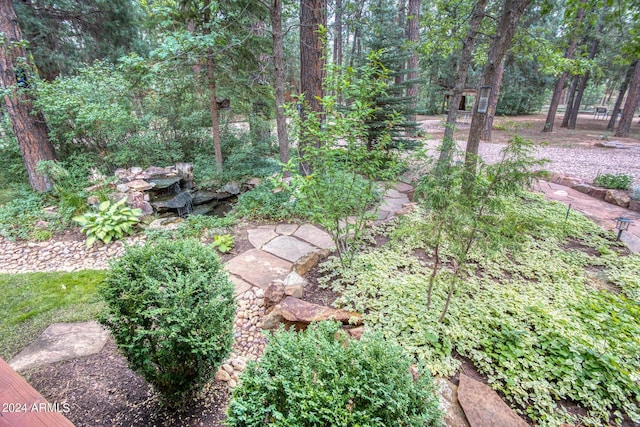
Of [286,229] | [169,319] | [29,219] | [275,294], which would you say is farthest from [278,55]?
[29,219]

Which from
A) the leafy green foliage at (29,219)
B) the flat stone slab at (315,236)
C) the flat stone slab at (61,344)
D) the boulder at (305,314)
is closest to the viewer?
the flat stone slab at (61,344)

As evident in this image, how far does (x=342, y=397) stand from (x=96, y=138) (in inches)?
256

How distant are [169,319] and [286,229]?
7.86ft

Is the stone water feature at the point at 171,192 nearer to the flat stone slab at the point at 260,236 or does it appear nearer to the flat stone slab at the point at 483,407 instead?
the flat stone slab at the point at 260,236

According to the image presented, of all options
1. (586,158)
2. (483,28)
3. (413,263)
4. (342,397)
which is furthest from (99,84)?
(586,158)

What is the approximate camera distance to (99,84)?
4590mm

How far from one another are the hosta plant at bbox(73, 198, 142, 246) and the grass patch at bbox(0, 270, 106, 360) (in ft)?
2.24

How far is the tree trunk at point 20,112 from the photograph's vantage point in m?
3.93

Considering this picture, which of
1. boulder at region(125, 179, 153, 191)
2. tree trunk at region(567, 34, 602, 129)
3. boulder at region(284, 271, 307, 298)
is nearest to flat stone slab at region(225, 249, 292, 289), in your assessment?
boulder at region(284, 271, 307, 298)

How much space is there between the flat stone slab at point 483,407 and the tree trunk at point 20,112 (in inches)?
242

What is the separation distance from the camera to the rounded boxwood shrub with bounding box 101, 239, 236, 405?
1.28 meters

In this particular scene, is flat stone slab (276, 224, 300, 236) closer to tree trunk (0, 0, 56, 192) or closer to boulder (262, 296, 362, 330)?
boulder (262, 296, 362, 330)

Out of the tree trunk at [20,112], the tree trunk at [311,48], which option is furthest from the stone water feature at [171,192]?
the tree trunk at [311,48]

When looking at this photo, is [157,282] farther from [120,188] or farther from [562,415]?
[120,188]
